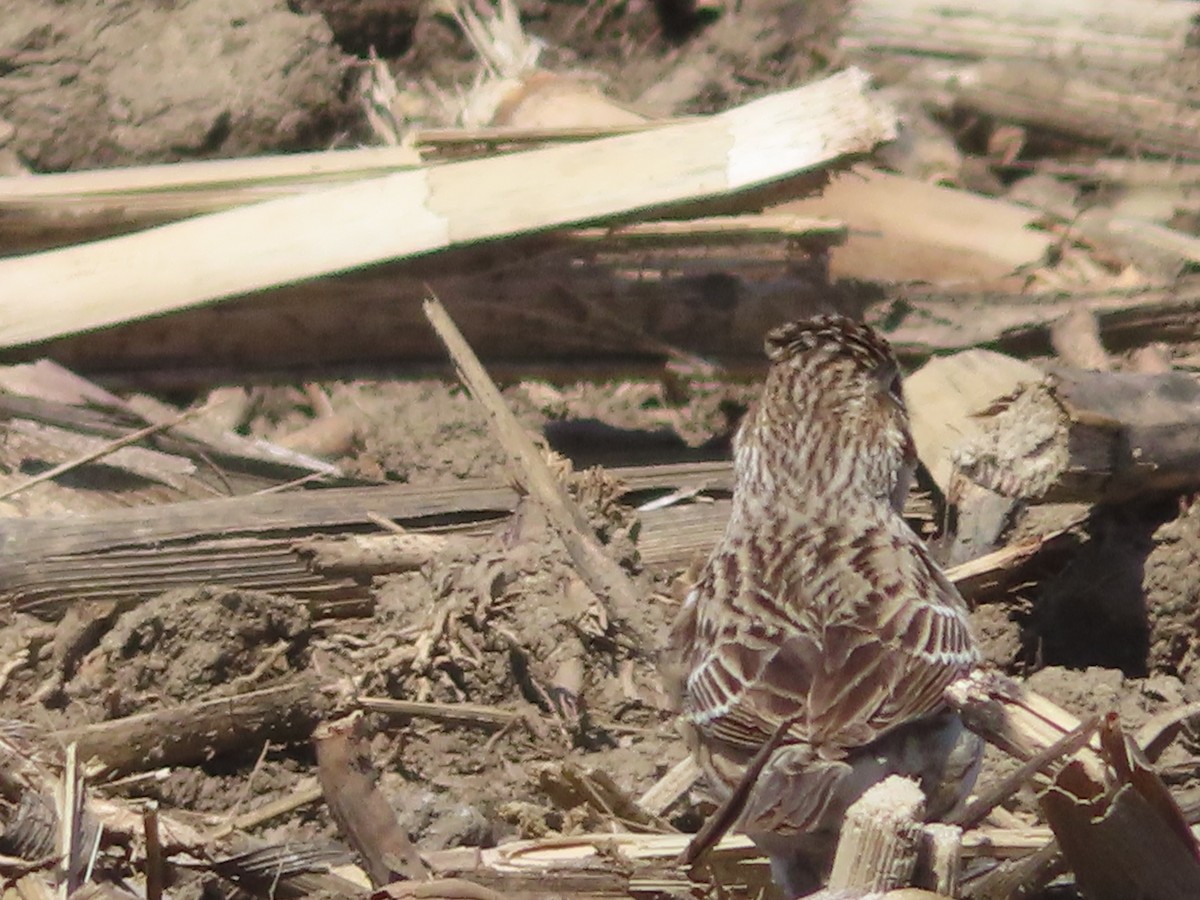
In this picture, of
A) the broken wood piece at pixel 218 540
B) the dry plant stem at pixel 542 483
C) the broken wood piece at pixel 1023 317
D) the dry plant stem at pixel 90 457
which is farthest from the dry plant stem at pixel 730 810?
the broken wood piece at pixel 1023 317

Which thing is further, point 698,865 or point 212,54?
point 212,54

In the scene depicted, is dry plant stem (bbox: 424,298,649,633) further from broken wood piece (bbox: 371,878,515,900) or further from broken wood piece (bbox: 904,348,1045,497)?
broken wood piece (bbox: 371,878,515,900)

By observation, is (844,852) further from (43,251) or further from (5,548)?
(43,251)

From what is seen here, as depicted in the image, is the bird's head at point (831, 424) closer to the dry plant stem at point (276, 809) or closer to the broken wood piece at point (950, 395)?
the broken wood piece at point (950, 395)

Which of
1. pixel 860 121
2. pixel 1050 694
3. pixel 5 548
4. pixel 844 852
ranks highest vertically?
pixel 860 121

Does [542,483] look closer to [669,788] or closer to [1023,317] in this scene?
[669,788]

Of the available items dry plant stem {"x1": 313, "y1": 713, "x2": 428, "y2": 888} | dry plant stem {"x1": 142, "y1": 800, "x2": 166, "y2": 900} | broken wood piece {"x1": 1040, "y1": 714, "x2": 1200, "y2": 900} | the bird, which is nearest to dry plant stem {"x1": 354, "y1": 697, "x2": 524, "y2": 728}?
dry plant stem {"x1": 313, "y1": 713, "x2": 428, "y2": 888}

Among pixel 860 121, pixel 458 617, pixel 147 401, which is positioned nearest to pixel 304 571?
pixel 458 617
